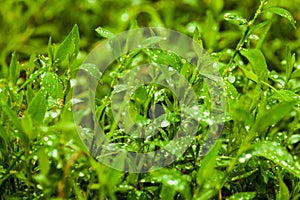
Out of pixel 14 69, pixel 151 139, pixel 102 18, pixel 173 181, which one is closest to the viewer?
pixel 173 181

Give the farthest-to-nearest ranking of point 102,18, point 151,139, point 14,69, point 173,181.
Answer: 1. point 102,18
2. point 14,69
3. point 151,139
4. point 173,181

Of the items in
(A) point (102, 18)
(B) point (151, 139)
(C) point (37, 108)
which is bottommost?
(A) point (102, 18)

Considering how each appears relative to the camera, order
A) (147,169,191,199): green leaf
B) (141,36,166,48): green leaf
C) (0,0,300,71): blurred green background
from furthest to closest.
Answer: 1. (0,0,300,71): blurred green background
2. (141,36,166,48): green leaf
3. (147,169,191,199): green leaf

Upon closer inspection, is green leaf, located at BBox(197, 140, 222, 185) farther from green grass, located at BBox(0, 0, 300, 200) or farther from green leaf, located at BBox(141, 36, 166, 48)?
green leaf, located at BBox(141, 36, 166, 48)

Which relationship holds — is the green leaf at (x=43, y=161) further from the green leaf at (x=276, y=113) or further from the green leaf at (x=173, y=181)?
the green leaf at (x=276, y=113)

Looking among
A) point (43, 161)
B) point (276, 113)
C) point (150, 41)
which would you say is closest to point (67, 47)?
point (150, 41)

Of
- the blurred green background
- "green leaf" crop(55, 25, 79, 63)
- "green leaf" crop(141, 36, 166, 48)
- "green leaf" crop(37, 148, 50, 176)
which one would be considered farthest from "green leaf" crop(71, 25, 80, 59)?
the blurred green background

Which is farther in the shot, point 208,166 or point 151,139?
point 151,139

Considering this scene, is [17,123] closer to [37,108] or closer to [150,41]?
[37,108]

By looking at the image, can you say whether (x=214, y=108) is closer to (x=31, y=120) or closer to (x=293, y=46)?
(x=31, y=120)

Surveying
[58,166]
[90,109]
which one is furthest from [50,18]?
[58,166]
